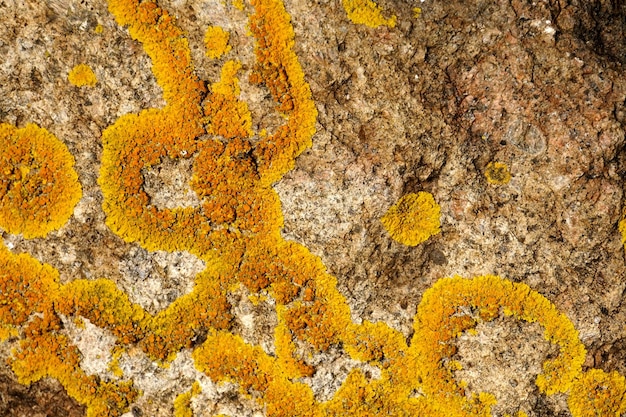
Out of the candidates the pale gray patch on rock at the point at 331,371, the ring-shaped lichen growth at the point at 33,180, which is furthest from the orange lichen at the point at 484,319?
the ring-shaped lichen growth at the point at 33,180

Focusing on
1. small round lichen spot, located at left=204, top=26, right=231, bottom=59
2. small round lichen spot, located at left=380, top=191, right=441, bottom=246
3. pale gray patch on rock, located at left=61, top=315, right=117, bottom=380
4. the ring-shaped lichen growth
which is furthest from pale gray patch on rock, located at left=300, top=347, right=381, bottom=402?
small round lichen spot, located at left=204, top=26, right=231, bottom=59

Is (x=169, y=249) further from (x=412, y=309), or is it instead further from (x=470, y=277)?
(x=470, y=277)

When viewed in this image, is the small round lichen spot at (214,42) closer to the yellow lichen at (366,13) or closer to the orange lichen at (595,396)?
the yellow lichen at (366,13)

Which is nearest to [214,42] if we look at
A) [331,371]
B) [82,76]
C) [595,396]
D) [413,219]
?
[82,76]

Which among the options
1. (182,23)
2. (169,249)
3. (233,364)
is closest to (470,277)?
(233,364)

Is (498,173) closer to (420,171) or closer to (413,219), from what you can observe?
(420,171)

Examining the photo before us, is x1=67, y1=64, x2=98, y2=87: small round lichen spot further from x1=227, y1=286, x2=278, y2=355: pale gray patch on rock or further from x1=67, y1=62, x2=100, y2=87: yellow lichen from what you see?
x1=227, y1=286, x2=278, y2=355: pale gray patch on rock
